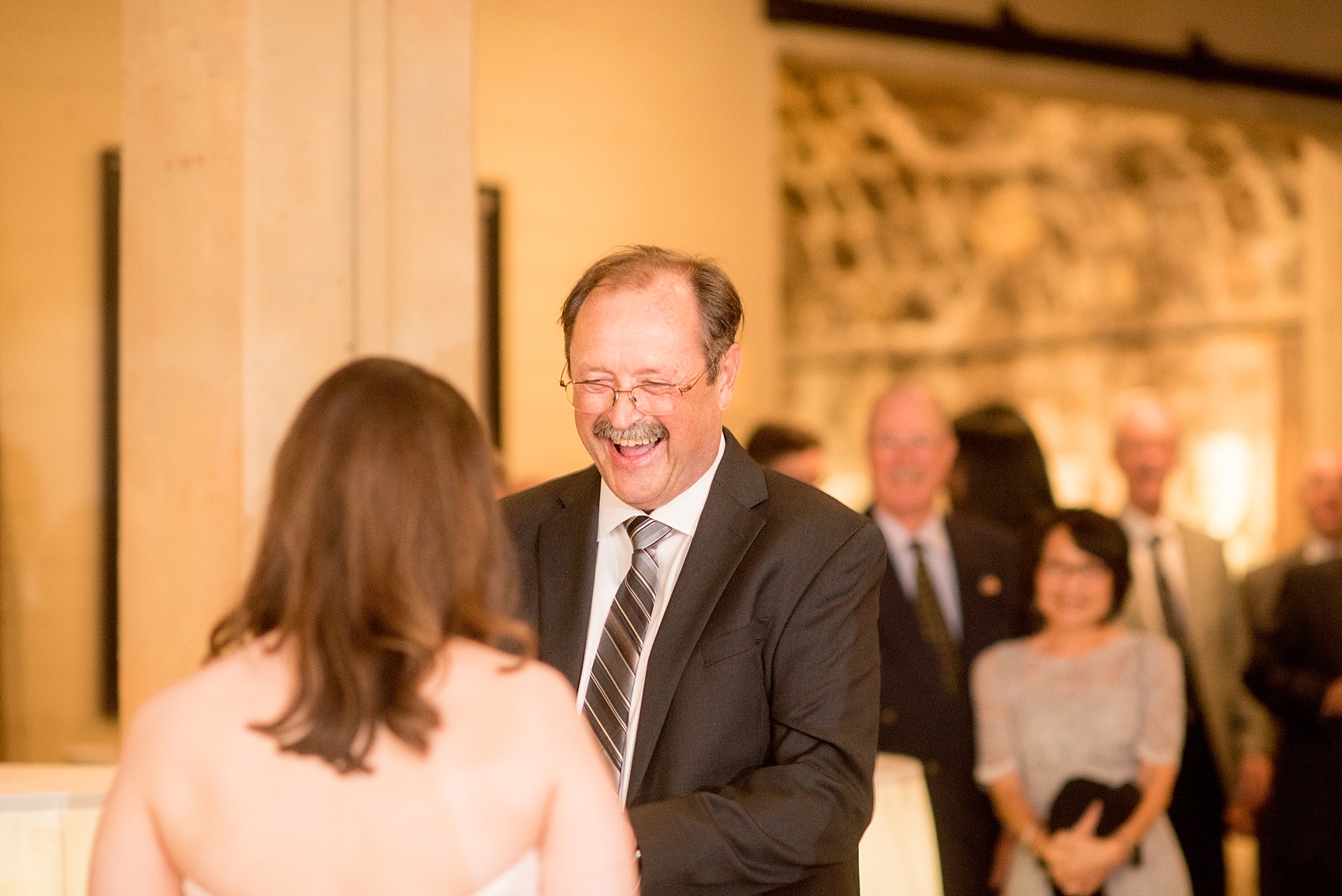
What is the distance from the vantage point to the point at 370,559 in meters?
1.47

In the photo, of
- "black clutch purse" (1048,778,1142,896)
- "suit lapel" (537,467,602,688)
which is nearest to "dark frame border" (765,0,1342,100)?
"black clutch purse" (1048,778,1142,896)

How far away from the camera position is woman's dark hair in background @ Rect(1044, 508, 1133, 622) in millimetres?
3920

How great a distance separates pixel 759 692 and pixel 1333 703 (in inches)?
109

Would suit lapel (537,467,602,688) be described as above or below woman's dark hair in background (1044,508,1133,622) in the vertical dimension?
above

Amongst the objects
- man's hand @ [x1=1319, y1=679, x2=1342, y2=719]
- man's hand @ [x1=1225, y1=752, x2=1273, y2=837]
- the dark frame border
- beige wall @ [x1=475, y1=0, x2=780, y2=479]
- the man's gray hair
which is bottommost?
man's hand @ [x1=1225, y1=752, x2=1273, y2=837]

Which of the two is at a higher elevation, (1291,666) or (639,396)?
(639,396)

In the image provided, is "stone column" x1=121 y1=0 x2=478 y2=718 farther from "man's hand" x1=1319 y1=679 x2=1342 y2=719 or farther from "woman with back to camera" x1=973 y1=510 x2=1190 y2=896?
"man's hand" x1=1319 y1=679 x2=1342 y2=719

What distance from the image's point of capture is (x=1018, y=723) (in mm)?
3828

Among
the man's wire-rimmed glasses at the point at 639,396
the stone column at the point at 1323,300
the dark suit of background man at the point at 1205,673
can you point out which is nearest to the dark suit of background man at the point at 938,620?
the dark suit of background man at the point at 1205,673

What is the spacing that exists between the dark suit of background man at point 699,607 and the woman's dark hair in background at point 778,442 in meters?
2.43

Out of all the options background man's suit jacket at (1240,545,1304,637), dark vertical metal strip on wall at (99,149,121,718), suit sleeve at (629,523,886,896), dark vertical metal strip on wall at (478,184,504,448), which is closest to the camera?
suit sleeve at (629,523,886,896)

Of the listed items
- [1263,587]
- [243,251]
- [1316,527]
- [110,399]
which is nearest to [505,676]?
[243,251]

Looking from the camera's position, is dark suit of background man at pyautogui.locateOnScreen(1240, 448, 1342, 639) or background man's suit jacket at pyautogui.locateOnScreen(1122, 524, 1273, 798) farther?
dark suit of background man at pyautogui.locateOnScreen(1240, 448, 1342, 639)

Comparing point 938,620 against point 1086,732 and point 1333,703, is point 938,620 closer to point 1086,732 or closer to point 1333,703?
point 1086,732
